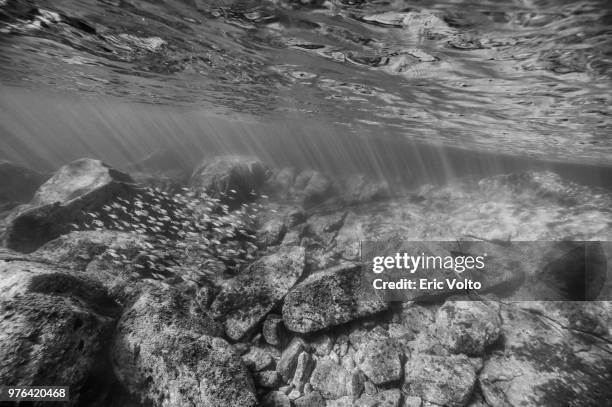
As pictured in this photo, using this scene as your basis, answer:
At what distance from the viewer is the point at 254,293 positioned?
7246 mm

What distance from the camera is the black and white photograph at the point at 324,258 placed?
15.9 feet

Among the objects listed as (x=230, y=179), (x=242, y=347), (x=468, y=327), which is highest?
(x=468, y=327)

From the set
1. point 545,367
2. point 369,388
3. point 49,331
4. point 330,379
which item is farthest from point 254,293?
point 545,367

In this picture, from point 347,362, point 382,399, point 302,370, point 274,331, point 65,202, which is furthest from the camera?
point 65,202

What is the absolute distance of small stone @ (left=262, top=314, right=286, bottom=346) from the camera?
21.7 feet

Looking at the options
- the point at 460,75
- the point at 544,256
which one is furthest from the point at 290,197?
the point at 544,256

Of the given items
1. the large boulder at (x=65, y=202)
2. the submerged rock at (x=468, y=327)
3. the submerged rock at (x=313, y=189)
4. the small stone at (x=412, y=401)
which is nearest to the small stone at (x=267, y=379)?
the small stone at (x=412, y=401)

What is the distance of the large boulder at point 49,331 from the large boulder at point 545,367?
320 inches

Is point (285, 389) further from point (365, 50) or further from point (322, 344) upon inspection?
point (365, 50)

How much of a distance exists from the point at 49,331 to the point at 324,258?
855 centimetres

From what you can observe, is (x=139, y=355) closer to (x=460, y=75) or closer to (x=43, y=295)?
(x=43, y=295)

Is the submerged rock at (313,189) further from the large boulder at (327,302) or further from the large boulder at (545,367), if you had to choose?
the large boulder at (545,367)

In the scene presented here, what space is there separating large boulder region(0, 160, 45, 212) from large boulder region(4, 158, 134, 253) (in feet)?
25.8

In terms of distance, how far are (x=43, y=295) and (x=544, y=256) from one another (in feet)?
44.7
